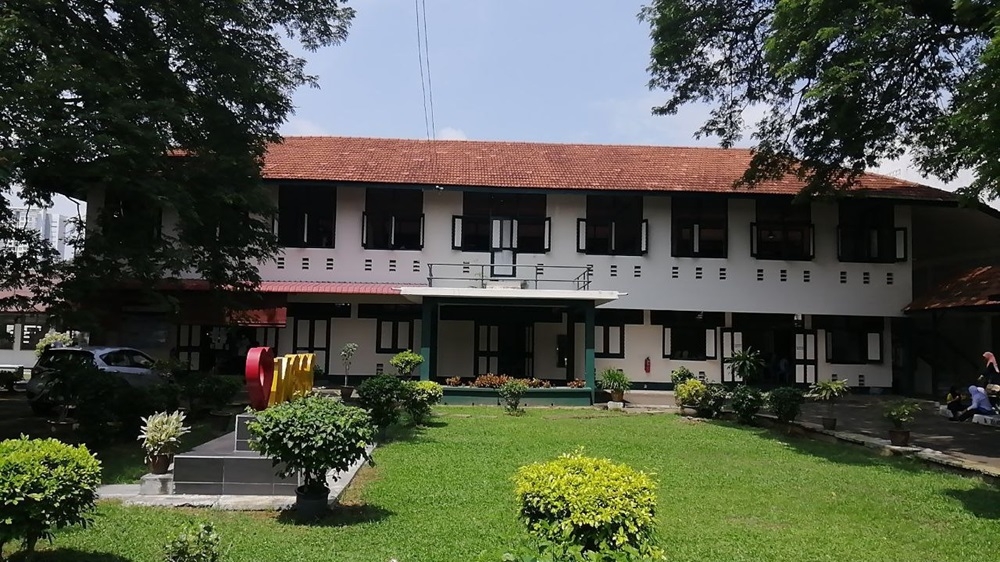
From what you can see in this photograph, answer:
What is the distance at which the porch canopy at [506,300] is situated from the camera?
1850 cm

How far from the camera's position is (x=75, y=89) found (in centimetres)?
987

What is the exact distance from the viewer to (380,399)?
11.6 metres

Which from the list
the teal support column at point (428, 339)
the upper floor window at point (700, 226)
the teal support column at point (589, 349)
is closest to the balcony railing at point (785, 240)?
the upper floor window at point (700, 226)

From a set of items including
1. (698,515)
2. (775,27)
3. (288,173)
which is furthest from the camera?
(288,173)

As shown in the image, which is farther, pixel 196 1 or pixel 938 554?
pixel 196 1

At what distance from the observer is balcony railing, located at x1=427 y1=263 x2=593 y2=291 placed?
20719mm

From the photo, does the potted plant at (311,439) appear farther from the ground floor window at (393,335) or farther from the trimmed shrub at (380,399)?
the ground floor window at (393,335)

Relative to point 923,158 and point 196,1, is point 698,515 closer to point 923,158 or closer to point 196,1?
point 196,1

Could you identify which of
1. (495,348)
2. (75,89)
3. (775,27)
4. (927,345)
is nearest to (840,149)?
(775,27)

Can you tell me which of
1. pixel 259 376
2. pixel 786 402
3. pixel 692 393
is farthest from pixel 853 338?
pixel 259 376

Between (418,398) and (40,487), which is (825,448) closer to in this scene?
(418,398)

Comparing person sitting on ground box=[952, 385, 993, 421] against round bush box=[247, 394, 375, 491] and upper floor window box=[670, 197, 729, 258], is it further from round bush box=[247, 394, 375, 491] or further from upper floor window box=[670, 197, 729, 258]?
round bush box=[247, 394, 375, 491]

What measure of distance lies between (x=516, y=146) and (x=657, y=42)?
8.35 m

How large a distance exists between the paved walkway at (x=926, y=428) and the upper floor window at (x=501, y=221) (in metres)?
5.40
